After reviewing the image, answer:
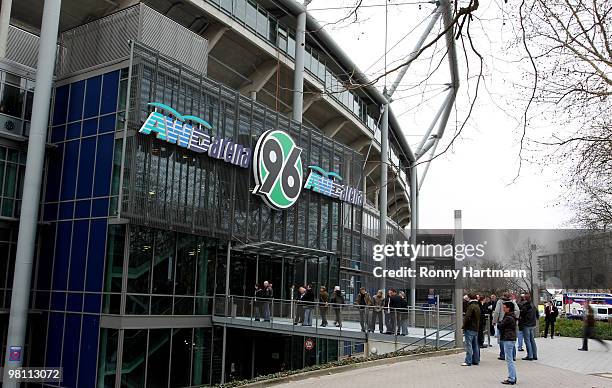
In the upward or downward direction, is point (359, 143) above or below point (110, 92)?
above

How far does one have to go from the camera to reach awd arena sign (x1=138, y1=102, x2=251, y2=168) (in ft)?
69.3

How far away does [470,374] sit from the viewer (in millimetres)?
12781

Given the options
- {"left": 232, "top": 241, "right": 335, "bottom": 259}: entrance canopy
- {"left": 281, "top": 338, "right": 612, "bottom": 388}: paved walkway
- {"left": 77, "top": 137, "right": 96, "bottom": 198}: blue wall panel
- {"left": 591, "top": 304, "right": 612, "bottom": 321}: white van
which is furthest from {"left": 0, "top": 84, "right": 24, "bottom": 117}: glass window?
{"left": 591, "top": 304, "right": 612, "bottom": 321}: white van

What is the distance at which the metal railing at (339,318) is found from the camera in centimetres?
1927

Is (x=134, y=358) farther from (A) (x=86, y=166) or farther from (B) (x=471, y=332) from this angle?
(B) (x=471, y=332)

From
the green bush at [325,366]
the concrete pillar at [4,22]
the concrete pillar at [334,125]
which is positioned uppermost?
the concrete pillar at [334,125]

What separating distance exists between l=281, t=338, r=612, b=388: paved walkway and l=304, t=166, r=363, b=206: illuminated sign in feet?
48.4

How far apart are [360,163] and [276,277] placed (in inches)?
407

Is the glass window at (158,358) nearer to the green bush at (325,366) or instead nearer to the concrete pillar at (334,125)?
the green bush at (325,366)

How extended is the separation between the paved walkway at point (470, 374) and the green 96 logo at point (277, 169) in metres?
12.5

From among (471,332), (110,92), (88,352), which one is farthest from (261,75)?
(471,332)

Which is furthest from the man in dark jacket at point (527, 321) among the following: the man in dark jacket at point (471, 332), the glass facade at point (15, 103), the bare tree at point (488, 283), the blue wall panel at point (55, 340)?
the bare tree at point (488, 283)

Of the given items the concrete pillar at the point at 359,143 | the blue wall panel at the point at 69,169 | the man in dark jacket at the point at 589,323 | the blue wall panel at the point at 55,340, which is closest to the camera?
the man in dark jacket at the point at 589,323

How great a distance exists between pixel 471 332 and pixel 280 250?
47.9 ft
